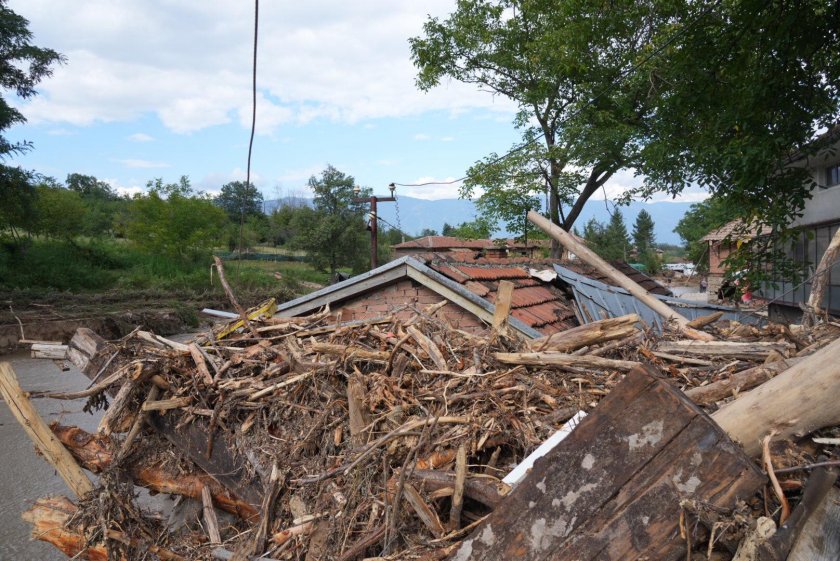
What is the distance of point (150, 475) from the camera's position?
3.54m

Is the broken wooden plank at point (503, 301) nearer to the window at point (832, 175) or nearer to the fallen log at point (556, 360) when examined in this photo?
the fallen log at point (556, 360)

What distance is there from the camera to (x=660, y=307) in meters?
5.96

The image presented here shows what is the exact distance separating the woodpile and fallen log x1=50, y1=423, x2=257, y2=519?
1cm

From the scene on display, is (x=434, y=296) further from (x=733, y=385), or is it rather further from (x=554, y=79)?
(x=554, y=79)

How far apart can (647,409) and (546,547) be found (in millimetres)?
473

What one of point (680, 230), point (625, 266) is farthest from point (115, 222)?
point (680, 230)

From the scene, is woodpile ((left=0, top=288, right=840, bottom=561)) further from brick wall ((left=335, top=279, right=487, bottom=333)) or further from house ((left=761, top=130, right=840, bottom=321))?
house ((left=761, top=130, right=840, bottom=321))

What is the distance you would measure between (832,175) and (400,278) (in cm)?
1828

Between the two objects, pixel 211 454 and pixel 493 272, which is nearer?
pixel 211 454

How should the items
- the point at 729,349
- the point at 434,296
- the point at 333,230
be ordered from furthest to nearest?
the point at 333,230
the point at 434,296
the point at 729,349

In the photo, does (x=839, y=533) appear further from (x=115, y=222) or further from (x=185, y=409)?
(x=115, y=222)

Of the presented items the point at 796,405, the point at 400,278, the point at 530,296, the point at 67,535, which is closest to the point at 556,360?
the point at 796,405

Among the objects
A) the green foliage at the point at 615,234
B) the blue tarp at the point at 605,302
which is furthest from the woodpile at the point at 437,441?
the green foliage at the point at 615,234

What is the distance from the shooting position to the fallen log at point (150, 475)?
334 centimetres
